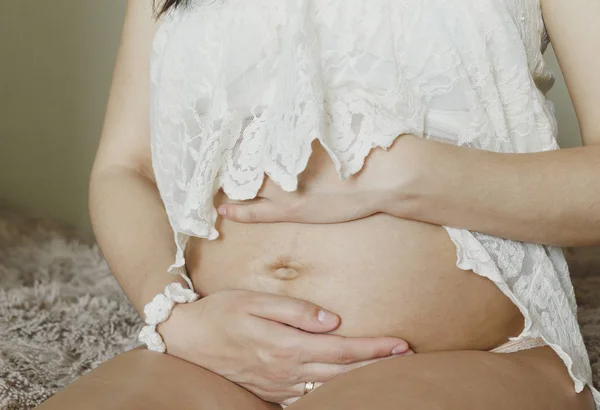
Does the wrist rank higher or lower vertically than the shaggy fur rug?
higher

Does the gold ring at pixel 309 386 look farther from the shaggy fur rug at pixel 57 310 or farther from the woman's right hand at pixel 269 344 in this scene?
the shaggy fur rug at pixel 57 310

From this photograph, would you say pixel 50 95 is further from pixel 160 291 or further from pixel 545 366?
pixel 545 366

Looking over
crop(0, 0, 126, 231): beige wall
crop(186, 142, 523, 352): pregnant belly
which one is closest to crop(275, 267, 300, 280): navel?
crop(186, 142, 523, 352): pregnant belly

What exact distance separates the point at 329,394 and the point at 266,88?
1.16 ft

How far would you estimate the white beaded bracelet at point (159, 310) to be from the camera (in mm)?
897


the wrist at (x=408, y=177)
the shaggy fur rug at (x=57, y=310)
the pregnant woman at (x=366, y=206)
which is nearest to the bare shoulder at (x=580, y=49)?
the pregnant woman at (x=366, y=206)

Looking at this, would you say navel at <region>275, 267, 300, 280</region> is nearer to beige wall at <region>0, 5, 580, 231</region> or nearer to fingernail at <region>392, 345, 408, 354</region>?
fingernail at <region>392, 345, 408, 354</region>

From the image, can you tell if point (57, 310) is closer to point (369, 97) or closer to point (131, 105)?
point (131, 105)

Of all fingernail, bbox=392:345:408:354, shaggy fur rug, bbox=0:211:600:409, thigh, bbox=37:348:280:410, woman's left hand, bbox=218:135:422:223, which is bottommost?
shaggy fur rug, bbox=0:211:600:409

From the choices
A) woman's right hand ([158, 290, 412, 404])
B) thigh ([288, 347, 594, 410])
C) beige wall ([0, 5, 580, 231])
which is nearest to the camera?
thigh ([288, 347, 594, 410])

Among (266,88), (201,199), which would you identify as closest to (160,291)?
(201,199)

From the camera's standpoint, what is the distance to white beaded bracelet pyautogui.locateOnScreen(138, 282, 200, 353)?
90cm

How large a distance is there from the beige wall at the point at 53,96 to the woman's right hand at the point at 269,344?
129cm

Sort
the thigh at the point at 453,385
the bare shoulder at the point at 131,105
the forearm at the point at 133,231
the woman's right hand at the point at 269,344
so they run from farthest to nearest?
1. the bare shoulder at the point at 131,105
2. the forearm at the point at 133,231
3. the woman's right hand at the point at 269,344
4. the thigh at the point at 453,385
